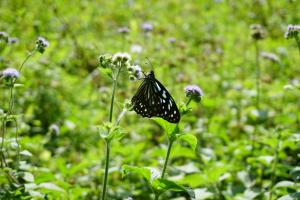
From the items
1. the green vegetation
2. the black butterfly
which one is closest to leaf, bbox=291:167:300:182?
the green vegetation

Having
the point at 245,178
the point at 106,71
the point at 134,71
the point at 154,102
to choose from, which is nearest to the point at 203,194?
the point at 245,178

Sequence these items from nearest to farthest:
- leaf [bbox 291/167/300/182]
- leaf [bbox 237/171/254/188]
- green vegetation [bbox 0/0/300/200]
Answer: green vegetation [bbox 0/0/300/200], leaf [bbox 291/167/300/182], leaf [bbox 237/171/254/188]

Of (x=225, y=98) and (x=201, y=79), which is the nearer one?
(x=225, y=98)

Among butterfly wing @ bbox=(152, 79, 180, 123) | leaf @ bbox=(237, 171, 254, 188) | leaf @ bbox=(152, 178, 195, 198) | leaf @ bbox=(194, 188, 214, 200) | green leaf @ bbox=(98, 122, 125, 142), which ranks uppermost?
butterfly wing @ bbox=(152, 79, 180, 123)

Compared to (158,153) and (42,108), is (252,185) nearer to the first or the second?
(158,153)

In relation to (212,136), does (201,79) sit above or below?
above

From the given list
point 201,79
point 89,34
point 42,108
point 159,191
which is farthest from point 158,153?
point 89,34

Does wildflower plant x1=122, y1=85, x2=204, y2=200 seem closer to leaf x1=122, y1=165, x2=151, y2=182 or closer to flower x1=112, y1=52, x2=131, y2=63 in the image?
leaf x1=122, y1=165, x2=151, y2=182

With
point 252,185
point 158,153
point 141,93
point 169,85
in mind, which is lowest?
point 252,185
